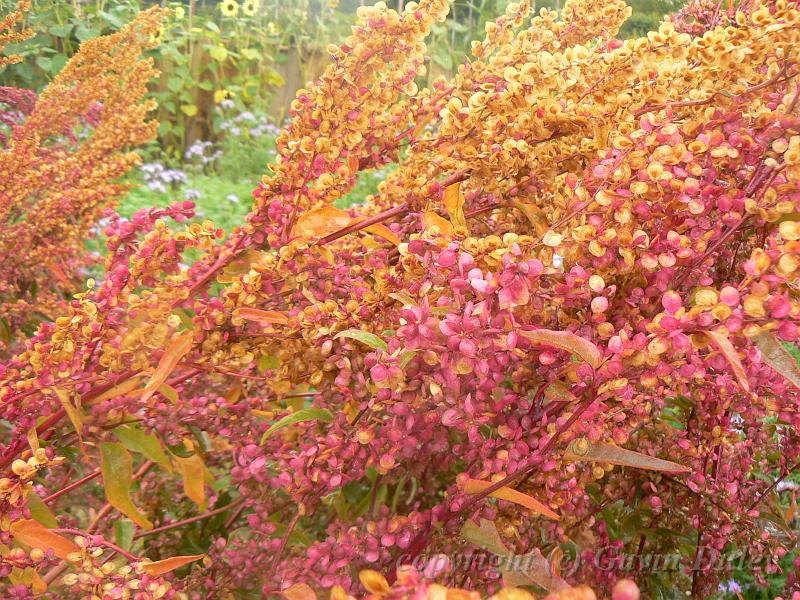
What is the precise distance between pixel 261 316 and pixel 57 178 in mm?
1218

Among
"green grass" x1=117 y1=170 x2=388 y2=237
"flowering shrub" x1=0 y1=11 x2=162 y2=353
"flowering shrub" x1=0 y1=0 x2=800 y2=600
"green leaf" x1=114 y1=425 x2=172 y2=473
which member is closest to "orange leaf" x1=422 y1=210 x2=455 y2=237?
"flowering shrub" x1=0 y1=0 x2=800 y2=600

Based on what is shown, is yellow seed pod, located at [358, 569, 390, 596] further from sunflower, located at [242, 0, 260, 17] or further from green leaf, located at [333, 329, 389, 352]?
sunflower, located at [242, 0, 260, 17]

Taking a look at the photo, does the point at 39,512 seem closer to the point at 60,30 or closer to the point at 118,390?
the point at 118,390

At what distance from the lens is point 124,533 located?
889mm

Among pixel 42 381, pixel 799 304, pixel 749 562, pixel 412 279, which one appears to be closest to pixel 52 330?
pixel 42 381

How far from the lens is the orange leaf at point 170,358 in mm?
632

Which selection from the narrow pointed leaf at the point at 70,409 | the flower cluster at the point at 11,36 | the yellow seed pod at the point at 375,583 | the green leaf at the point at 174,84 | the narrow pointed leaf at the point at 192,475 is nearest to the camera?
the yellow seed pod at the point at 375,583

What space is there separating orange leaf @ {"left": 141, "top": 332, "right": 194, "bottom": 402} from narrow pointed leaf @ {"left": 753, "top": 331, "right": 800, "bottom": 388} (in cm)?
44

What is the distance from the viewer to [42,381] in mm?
650

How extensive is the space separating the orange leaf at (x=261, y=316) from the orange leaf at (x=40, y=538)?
256mm

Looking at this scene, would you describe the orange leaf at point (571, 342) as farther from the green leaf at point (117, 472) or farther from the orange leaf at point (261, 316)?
the green leaf at point (117, 472)

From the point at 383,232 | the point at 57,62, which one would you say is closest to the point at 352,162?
the point at 383,232

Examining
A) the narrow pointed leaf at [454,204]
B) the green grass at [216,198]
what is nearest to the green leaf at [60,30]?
the green grass at [216,198]

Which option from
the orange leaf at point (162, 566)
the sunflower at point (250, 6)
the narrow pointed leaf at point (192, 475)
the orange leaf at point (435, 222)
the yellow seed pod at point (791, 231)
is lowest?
the sunflower at point (250, 6)
